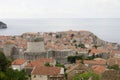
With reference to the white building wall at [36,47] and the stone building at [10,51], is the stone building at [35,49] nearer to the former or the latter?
the white building wall at [36,47]

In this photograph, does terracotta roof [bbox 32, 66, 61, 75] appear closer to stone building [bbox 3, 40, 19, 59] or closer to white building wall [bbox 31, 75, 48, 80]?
white building wall [bbox 31, 75, 48, 80]

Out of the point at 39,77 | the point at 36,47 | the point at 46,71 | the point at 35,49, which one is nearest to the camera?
the point at 46,71

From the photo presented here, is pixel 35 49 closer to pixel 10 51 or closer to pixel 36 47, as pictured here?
pixel 36 47

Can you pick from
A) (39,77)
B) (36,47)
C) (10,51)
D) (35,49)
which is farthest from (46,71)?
(10,51)

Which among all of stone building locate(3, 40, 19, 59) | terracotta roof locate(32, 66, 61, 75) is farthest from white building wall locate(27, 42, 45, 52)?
terracotta roof locate(32, 66, 61, 75)

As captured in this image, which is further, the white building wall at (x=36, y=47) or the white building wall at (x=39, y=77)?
the white building wall at (x=36, y=47)

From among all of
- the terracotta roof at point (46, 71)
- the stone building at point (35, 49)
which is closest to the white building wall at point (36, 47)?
the stone building at point (35, 49)

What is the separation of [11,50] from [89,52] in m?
12.2

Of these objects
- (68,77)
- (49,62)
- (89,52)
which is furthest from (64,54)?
(68,77)

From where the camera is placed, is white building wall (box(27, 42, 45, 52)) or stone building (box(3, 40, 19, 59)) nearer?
white building wall (box(27, 42, 45, 52))

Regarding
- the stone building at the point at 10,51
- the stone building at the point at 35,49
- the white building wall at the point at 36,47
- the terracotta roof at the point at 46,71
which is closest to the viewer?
the terracotta roof at the point at 46,71

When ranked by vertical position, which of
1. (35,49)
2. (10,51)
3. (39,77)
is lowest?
(10,51)

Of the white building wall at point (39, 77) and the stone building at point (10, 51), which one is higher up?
the white building wall at point (39, 77)

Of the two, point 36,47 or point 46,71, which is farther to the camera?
point 36,47
